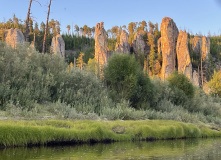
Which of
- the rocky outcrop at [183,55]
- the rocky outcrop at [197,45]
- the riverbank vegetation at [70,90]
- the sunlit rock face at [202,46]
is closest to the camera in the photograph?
the riverbank vegetation at [70,90]

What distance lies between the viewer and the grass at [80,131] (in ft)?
37.4

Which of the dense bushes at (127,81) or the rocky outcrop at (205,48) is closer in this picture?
the dense bushes at (127,81)

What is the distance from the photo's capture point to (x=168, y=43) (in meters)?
91.2

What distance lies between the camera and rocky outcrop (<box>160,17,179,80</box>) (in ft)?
291

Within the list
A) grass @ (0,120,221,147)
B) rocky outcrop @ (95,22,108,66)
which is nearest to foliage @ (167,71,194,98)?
grass @ (0,120,221,147)

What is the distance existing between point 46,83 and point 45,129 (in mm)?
7975

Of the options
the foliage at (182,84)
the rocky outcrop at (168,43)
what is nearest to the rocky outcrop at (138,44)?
the rocky outcrop at (168,43)

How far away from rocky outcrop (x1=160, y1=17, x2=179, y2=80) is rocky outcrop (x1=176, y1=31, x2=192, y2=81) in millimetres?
2413

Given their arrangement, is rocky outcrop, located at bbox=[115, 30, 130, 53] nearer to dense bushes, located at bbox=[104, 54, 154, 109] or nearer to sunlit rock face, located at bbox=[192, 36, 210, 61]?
sunlit rock face, located at bbox=[192, 36, 210, 61]

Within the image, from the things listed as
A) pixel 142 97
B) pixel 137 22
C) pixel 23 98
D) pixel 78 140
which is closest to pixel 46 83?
pixel 23 98

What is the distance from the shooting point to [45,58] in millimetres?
23219

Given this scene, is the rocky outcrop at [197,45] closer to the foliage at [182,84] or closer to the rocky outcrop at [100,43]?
the rocky outcrop at [100,43]

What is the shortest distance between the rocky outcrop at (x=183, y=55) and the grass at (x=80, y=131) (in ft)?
226

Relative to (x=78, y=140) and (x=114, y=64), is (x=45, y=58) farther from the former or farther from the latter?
(x=78, y=140)
